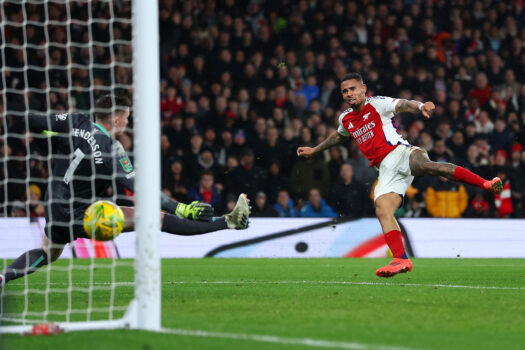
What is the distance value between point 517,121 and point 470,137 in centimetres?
139

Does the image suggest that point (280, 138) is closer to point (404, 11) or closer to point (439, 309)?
point (404, 11)

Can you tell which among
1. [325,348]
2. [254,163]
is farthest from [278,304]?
[254,163]

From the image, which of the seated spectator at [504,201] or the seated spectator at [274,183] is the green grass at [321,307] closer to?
the seated spectator at [274,183]

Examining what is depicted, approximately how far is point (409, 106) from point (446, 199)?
262 inches

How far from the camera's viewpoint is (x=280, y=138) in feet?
48.0

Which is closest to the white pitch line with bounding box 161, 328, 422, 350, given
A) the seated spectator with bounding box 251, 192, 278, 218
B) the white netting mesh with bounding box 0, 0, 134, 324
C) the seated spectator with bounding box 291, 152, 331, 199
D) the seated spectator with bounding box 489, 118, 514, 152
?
the white netting mesh with bounding box 0, 0, 134, 324

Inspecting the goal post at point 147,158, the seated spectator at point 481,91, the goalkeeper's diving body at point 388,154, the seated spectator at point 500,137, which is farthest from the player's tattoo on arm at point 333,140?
the seated spectator at point 481,91

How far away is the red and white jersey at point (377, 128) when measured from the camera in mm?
8492

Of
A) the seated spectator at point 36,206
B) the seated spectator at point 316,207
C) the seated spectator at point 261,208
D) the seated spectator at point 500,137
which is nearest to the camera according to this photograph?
the seated spectator at point 36,206

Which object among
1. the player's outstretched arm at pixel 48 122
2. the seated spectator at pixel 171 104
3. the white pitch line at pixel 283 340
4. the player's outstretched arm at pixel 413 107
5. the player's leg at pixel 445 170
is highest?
the seated spectator at pixel 171 104

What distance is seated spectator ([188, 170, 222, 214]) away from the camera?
1392 cm

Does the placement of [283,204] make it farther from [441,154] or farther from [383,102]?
[383,102]

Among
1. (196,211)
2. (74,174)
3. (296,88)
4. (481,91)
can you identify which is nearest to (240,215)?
(196,211)

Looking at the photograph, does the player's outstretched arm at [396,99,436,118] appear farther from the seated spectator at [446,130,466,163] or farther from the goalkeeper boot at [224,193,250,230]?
the seated spectator at [446,130,466,163]
